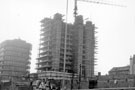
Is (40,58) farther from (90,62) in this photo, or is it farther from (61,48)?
(90,62)

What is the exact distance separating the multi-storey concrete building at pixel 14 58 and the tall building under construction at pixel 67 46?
598 inches

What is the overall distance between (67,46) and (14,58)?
36.7 metres

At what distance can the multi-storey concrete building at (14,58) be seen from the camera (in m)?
Result: 142

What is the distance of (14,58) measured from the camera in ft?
484

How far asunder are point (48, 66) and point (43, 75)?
79.6 ft

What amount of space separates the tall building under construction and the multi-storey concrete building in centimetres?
1519

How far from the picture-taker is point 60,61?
13175cm

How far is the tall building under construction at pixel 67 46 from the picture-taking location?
131500 mm

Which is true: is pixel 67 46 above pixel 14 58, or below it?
above

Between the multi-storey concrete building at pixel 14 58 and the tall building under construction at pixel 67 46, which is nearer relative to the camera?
the tall building under construction at pixel 67 46

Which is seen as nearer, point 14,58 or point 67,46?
Result: point 67,46

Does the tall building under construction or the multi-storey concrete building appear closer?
the tall building under construction

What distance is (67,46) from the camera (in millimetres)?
136875

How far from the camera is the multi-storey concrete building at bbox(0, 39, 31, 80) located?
141650 millimetres
